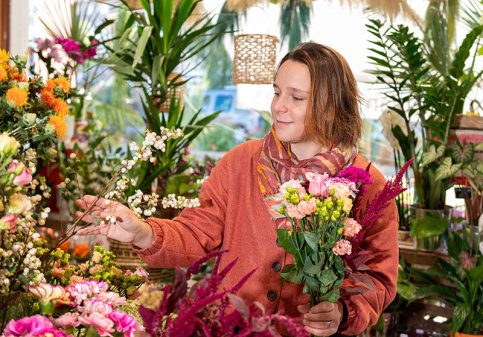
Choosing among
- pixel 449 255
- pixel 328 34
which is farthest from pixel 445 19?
pixel 449 255

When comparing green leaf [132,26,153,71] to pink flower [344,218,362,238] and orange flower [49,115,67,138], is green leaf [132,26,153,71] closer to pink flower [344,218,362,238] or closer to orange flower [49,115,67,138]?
orange flower [49,115,67,138]

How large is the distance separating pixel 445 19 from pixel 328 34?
176 cm

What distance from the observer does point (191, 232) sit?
1.57 m

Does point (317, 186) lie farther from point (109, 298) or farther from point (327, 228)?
point (109, 298)

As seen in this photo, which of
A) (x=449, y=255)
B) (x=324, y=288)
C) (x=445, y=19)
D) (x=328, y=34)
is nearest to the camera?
(x=324, y=288)

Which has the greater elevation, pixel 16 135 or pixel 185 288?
pixel 16 135

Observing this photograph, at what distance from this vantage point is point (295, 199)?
1.04 meters

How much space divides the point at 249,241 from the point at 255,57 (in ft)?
8.20

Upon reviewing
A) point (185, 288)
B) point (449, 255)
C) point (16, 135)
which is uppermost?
point (16, 135)

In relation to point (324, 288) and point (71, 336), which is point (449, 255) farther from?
point (71, 336)

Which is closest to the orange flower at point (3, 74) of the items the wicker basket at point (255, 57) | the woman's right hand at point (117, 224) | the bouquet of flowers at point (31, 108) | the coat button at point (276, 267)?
the bouquet of flowers at point (31, 108)

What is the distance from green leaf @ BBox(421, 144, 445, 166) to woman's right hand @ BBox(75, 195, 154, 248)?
2.06 metres

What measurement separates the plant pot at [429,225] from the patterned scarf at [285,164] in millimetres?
1655

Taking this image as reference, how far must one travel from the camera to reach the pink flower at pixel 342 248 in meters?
1.04
